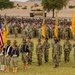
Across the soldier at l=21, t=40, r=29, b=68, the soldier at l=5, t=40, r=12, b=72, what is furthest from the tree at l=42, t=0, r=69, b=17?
the soldier at l=5, t=40, r=12, b=72

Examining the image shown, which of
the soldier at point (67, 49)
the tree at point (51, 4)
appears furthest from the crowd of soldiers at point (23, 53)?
the tree at point (51, 4)

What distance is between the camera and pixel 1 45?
74.8 feet

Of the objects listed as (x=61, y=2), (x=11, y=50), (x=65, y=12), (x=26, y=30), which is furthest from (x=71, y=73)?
(x=65, y=12)

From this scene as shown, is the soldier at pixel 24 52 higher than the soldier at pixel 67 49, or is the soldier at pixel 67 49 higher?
the soldier at pixel 24 52

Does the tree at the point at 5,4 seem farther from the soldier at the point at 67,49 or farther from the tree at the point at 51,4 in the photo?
the soldier at the point at 67,49

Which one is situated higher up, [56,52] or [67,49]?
[56,52]

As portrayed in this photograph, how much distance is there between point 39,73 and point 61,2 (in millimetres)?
53476

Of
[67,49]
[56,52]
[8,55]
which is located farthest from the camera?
[67,49]

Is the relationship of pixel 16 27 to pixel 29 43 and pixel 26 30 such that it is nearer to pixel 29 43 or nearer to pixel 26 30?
pixel 26 30

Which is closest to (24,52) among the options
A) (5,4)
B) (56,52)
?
(56,52)

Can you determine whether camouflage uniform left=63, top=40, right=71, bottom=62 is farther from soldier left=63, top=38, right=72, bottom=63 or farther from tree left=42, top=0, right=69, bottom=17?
tree left=42, top=0, right=69, bottom=17

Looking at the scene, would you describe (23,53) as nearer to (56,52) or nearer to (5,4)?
(56,52)

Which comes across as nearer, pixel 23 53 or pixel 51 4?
pixel 23 53

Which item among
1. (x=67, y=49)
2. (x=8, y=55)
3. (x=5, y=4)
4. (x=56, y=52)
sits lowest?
(x=5, y=4)
